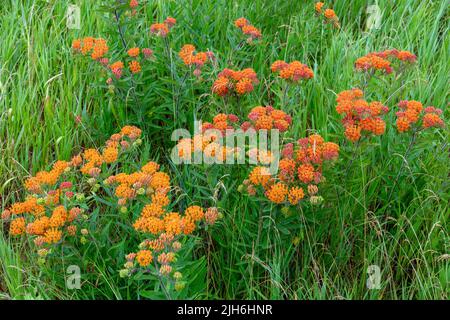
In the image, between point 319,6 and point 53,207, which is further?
point 319,6

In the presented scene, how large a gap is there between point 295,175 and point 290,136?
59cm

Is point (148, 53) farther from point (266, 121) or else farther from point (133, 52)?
point (266, 121)

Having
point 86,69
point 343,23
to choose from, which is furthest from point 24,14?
point 343,23

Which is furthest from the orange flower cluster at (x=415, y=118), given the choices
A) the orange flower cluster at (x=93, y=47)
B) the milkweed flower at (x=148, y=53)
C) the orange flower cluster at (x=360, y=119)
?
the orange flower cluster at (x=93, y=47)

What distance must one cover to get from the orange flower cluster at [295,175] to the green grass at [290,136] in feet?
0.48

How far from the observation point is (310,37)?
3.60 metres

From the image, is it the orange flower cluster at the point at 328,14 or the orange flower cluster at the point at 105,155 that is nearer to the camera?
the orange flower cluster at the point at 105,155

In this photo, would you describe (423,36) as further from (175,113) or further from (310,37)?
(175,113)

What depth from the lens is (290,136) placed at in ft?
9.64

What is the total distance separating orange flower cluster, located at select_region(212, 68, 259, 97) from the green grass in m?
0.14

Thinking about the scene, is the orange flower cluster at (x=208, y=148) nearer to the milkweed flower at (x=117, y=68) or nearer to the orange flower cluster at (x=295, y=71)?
the orange flower cluster at (x=295, y=71)

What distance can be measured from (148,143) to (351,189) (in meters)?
1.02

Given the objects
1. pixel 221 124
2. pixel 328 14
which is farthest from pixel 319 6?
pixel 221 124

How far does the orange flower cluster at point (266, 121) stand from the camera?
2.39 metres
